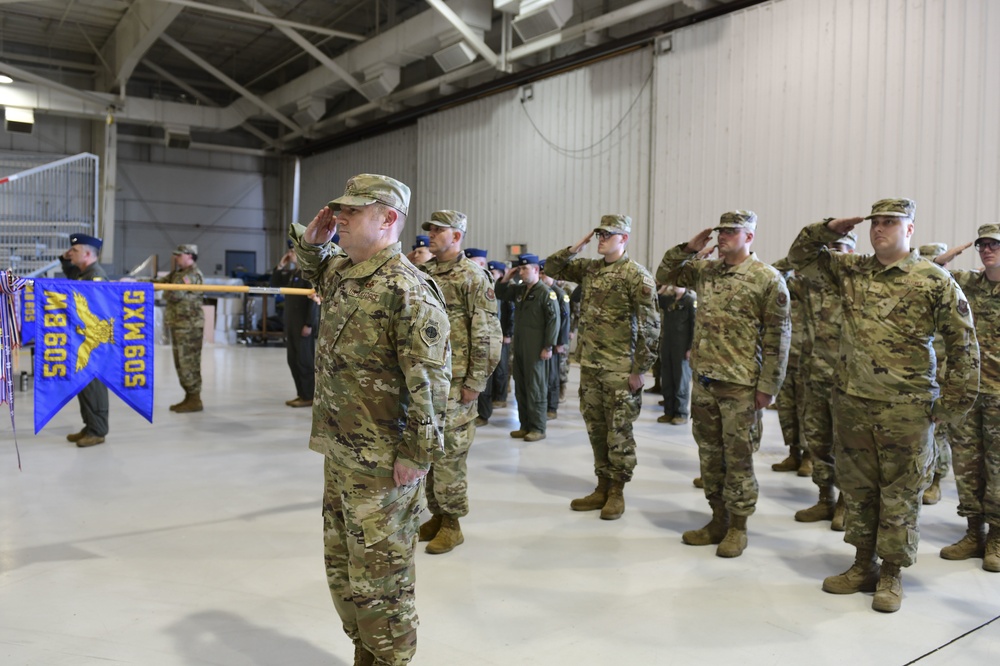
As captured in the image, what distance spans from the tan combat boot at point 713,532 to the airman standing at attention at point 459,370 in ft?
4.18

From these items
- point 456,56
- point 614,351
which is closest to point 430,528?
point 614,351

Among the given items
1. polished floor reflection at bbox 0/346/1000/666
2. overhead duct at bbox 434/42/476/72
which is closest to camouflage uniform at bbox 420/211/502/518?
polished floor reflection at bbox 0/346/1000/666

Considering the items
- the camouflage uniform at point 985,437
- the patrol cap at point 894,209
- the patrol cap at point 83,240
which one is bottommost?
the camouflage uniform at point 985,437

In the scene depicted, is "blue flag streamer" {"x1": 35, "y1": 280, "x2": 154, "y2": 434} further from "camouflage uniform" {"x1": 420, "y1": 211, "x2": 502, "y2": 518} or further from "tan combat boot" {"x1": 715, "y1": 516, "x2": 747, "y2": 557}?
"tan combat boot" {"x1": 715, "y1": 516, "x2": 747, "y2": 557}

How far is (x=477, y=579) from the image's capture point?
3.69 metres

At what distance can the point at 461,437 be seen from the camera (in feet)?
13.4

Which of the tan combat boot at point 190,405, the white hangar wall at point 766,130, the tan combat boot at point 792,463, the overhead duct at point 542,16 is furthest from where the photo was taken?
the overhead duct at point 542,16

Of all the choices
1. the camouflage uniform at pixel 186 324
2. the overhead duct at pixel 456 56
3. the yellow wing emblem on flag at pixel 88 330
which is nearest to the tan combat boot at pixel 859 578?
the yellow wing emblem on flag at pixel 88 330

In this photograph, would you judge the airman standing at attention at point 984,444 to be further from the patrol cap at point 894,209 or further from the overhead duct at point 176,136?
the overhead duct at point 176,136

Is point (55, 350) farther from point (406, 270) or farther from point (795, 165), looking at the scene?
point (795, 165)

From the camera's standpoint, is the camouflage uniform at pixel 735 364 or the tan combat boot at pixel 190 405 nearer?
the camouflage uniform at pixel 735 364

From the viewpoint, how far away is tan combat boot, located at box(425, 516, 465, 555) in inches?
158

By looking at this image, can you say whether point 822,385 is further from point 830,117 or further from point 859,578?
point 830,117

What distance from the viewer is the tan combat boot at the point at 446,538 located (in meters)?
4.02
